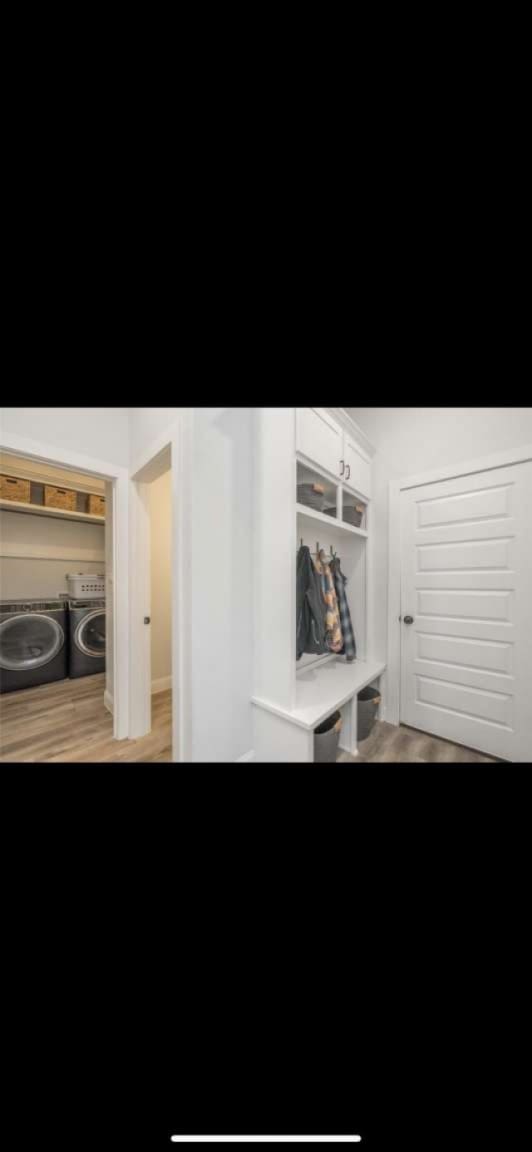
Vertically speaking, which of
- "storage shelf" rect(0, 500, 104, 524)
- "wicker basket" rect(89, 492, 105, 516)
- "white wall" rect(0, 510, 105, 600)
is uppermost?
"wicker basket" rect(89, 492, 105, 516)

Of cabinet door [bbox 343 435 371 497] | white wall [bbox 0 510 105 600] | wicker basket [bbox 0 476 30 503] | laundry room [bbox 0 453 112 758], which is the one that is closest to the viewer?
cabinet door [bbox 343 435 371 497]

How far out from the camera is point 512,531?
51.4 inches

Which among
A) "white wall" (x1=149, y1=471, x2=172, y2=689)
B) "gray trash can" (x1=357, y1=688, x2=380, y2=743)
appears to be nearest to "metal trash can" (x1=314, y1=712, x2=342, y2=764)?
"gray trash can" (x1=357, y1=688, x2=380, y2=743)

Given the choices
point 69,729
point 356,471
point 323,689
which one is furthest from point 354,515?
point 69,729

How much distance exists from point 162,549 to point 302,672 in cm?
125

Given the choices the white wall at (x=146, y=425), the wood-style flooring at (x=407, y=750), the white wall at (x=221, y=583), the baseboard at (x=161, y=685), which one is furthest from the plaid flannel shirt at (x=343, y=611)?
the baseboard at (x=161, y=685)

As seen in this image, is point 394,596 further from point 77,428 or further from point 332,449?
point 77,428

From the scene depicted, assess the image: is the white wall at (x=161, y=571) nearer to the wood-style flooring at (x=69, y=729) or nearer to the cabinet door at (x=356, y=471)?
the wood-style flooring at (x=69, y=729)

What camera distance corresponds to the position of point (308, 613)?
1.35 meters

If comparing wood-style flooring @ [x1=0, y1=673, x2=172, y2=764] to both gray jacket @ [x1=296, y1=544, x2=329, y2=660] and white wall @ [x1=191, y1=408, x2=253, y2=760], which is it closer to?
white wall @ [x1=191, y1=408, x2=253, y2=760]

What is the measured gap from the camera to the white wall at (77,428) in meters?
1.29

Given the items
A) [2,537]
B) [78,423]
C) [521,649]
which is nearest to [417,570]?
[521,649]

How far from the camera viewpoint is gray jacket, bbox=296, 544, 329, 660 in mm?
1330
